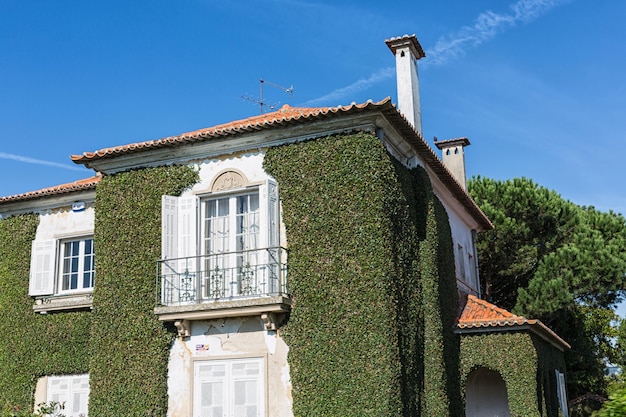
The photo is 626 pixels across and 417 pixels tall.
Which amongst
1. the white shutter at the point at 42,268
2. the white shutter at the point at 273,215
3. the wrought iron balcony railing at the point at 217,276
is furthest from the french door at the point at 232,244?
the white shutter at the point at 42,268

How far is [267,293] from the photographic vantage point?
536 inches

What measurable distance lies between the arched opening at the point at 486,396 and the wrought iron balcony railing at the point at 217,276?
30.9ft

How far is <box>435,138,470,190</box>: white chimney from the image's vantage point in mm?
25469

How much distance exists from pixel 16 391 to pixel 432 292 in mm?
10350

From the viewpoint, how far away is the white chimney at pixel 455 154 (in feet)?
83.6

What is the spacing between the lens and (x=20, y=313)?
695 inches

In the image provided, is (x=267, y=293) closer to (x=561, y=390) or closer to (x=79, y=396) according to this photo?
(x=79, y=396)

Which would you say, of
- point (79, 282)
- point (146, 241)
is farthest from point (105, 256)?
point (79, 282)

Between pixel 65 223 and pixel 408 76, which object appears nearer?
pixel 65 223

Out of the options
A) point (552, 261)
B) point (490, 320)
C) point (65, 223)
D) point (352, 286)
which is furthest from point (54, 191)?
point (552, 261)

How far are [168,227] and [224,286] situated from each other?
1763mm

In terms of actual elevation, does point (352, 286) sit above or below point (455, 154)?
below

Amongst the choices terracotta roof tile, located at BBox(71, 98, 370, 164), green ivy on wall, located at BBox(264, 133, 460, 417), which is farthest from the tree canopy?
terracotta roof tile, located at BBox(71, 98, 370, 164)

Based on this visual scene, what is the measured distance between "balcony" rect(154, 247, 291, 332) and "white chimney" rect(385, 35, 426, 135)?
648cm
